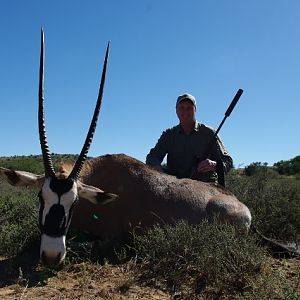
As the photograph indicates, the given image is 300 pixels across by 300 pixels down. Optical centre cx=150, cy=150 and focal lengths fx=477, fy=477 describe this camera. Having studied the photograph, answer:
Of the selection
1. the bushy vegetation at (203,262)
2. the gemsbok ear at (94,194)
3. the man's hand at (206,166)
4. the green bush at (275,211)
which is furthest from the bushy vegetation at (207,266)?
the green bush at (275,211)

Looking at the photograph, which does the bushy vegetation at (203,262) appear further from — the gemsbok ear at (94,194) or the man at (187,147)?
the man at (187,147)

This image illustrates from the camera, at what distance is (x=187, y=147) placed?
25.8 feet

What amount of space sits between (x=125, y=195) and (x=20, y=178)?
1.36 meters

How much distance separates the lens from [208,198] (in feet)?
21.1

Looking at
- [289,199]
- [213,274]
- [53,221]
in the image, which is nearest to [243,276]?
[213,274]

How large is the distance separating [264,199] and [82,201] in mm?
3663

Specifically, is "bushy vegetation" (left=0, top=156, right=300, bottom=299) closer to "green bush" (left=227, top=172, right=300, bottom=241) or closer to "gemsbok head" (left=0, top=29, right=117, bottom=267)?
"gemsbok head" (left=0, top=29, right=117, bottom=267)

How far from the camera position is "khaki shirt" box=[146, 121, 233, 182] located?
7793 mm

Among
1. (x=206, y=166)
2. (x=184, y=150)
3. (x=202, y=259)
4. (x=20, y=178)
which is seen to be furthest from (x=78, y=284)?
(x=184, y=150)

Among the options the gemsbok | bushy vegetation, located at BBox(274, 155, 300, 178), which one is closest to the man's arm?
the gemsbok

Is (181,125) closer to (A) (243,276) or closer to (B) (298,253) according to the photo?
(B) (298,253)

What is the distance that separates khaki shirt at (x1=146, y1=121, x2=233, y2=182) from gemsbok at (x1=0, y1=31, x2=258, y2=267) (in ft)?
3.62

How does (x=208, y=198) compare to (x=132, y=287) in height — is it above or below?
above

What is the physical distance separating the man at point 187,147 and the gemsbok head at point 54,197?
7.80ft
